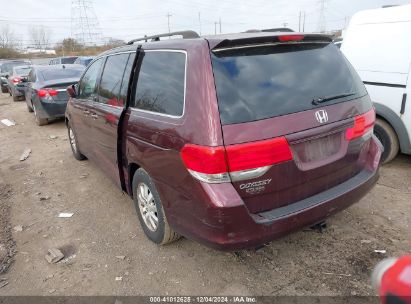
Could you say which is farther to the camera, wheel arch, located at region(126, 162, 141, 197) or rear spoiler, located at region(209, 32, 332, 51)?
wheel arch, located at region(126, 162, 141, 197)

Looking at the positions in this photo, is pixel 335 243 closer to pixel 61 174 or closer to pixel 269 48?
pixel 269 48

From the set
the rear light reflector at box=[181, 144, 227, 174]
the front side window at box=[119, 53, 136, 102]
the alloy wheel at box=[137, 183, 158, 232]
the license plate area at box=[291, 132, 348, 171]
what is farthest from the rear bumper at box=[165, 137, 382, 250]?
the front side window at box=[119, 53, 136, 102]

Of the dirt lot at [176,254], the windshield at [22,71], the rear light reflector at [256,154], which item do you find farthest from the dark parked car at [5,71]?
the rear light reflector at [256,154]

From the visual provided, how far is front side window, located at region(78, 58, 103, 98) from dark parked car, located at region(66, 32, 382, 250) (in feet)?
5.19

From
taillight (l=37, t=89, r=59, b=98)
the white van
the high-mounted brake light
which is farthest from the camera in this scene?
taillight (l=37, t=89, r=59, b=98)

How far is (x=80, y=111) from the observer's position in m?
5.08

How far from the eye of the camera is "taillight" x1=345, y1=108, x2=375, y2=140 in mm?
2823

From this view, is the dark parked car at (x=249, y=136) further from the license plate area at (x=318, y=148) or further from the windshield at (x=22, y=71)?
the windshield at (x=22, y=71)

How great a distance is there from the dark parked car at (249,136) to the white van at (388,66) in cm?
181

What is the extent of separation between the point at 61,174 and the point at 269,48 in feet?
14.5

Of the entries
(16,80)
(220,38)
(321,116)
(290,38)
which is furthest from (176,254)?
(16,80)

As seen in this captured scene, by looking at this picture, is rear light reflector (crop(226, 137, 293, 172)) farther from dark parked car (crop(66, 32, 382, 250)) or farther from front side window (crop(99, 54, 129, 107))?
front side window (crop(99, 54, 129, 107))

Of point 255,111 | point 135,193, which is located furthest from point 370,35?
point 135,193

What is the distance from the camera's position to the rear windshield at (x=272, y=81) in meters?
2.39
